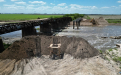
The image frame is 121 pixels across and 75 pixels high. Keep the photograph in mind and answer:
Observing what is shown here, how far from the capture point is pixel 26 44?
16.2 m

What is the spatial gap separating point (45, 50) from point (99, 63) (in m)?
7.08

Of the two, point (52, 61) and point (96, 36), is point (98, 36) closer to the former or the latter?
point (96, 36)

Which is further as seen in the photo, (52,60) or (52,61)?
(52,60)

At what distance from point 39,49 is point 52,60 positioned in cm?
299

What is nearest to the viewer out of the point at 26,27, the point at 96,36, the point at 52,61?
the point at 52,61

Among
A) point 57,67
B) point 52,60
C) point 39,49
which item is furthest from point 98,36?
point 57,67

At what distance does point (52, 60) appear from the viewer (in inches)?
572

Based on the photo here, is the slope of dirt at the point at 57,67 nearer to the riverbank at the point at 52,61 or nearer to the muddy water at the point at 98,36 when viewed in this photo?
the riverbank at the point at 52,61

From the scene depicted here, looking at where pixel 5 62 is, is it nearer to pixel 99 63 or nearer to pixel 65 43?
pixel 65 43

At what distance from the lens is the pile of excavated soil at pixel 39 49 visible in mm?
14986

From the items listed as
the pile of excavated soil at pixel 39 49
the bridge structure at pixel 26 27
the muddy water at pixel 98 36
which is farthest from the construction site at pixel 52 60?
the muddy water at pixel 98 36

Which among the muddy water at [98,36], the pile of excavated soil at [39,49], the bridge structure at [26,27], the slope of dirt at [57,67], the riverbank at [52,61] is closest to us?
the slope of dirt at [57,67]

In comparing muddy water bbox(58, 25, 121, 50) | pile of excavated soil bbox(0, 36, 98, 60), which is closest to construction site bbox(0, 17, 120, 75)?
pile of excavated soil bbox(0, 36, 98, 60)

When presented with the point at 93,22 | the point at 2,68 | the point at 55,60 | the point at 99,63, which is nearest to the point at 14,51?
the point at 2,68
